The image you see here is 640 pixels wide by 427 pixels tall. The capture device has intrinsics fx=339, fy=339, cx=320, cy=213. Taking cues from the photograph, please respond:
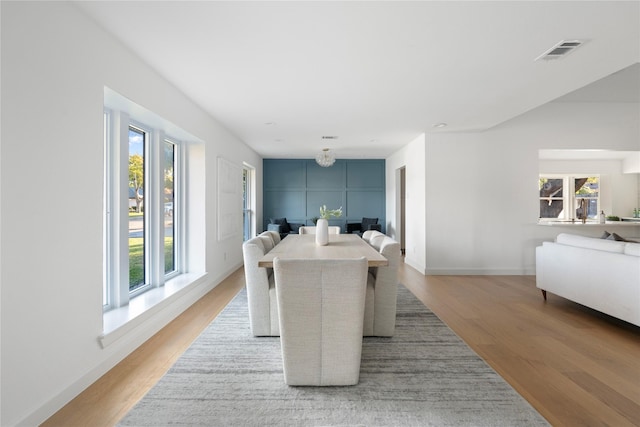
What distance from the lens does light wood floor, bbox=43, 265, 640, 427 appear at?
190cm

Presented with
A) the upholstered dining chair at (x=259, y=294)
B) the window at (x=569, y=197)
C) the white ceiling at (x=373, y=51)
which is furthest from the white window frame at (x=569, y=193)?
the upholstered dining chair at (x=259, y=294)

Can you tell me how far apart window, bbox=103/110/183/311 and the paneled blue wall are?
4650 mm

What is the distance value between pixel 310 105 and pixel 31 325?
329cm

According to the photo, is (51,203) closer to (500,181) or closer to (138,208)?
(138,208)

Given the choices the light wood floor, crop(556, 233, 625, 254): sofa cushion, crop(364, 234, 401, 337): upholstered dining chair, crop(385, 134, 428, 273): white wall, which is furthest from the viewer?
crop(385, 134, 428, 273): white wall

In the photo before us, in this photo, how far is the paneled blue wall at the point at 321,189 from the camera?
9.00 metres

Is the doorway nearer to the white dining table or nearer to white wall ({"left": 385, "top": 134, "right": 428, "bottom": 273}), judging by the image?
white wall ({"left": 385, "top": 134, "right": 428, "bottom": 273})

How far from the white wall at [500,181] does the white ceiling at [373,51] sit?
1.09 metres

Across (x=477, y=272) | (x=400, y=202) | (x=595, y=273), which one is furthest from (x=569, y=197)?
(x=595, y=273)

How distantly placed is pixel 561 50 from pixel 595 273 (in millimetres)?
2146

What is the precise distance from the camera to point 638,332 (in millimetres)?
3127

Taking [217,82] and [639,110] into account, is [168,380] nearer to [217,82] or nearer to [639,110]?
[217,82]

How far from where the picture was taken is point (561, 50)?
262 cm

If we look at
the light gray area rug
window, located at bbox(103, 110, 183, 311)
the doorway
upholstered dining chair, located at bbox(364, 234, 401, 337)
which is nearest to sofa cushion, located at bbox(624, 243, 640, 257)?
the light gray area rug
